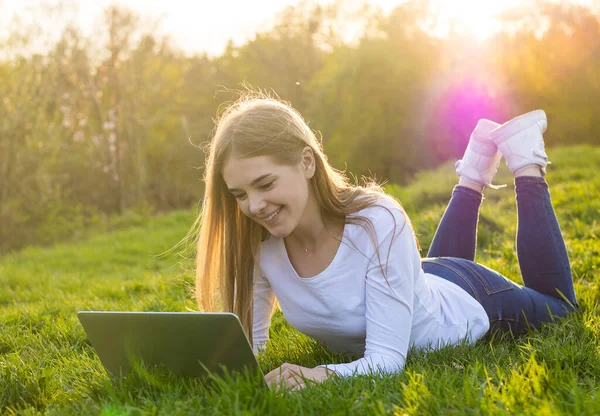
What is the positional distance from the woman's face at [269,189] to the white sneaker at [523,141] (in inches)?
57.9

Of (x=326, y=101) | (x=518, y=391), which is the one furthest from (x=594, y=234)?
(x=326, y=101)

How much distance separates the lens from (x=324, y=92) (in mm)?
Result: 21250

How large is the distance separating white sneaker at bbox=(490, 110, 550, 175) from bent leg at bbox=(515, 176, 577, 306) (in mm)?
95

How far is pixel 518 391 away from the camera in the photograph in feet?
6.64

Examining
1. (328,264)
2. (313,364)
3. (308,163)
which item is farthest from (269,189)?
(313,364)

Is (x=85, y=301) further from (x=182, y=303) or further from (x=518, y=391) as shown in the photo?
(x=518, y=391)

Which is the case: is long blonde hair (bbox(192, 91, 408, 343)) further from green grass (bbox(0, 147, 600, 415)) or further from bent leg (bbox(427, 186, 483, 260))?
bent leg (bbox(427, 186, 483, 260))

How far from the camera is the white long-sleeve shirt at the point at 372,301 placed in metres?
2.51

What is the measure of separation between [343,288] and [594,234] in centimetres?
324

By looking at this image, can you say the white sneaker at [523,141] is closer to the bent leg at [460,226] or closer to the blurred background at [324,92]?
the bent leg at [460,226]

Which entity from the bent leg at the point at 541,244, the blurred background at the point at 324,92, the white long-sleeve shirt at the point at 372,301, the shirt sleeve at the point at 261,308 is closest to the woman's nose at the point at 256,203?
the white long-sleeve shirt at the point at 372,301

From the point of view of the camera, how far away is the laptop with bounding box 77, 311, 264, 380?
204 centimetres

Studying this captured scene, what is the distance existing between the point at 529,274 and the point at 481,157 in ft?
2.50

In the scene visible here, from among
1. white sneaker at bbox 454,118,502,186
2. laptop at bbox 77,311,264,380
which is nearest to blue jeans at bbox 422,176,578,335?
white sneaker at bbox 454,118,502,186
